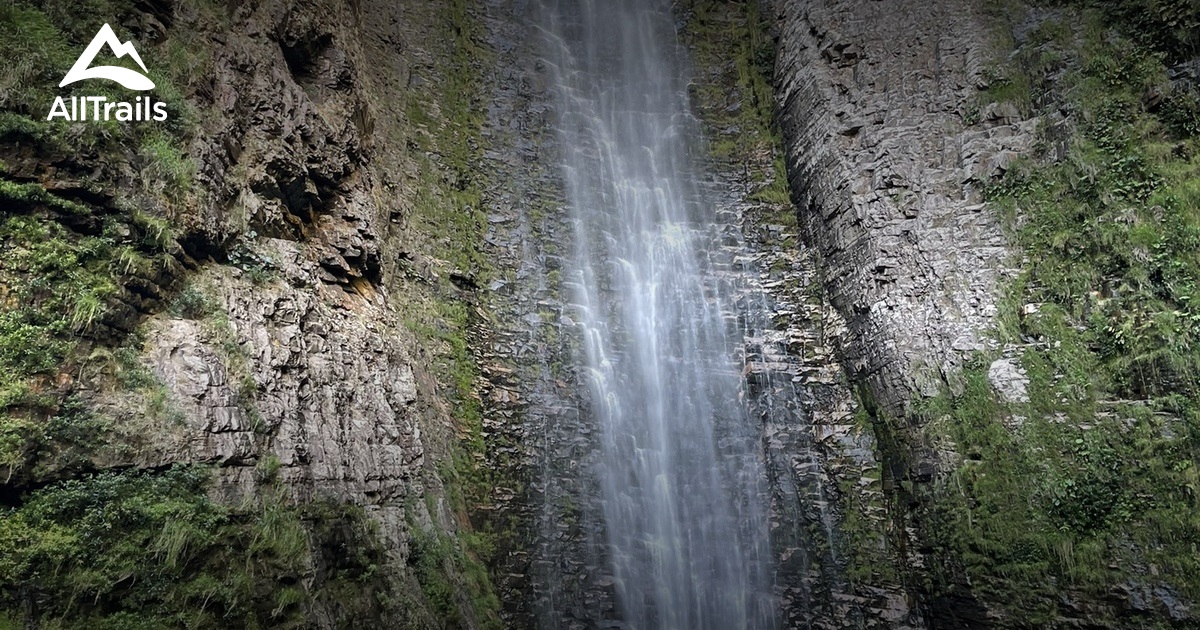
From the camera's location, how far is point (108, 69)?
6691 millimetres

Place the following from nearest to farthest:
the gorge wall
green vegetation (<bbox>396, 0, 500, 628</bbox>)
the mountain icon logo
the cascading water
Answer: the gorge wall < the mountain icon logo < green vegetation (<bbox>396, 0, 500, 628</bbox>) < the cascading water

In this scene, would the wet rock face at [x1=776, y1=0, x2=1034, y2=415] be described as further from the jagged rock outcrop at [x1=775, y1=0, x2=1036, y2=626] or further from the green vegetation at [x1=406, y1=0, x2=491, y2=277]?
the green vegetation at [x1=406, y1=0, x2=491, y2=277]

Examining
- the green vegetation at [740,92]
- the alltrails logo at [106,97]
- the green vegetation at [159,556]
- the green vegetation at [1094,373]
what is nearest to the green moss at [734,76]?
the green vegetation at [740,92]

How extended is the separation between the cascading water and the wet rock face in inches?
88.1

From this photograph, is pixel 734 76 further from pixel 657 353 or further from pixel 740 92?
A: pixel 657 353

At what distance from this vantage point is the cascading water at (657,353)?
10031 millimetres

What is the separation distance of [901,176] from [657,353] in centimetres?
517

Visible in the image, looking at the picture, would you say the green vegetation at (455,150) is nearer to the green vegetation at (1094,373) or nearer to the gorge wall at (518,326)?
the gorge wall at (518,326)

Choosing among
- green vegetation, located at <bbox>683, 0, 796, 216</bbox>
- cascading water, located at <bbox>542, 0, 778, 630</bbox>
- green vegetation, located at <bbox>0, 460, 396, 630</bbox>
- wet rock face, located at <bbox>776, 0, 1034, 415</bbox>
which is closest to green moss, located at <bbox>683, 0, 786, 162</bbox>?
green vegetation, located at <bbox>683, 0, 796, 216</bbox>

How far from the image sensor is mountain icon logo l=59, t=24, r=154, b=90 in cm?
637

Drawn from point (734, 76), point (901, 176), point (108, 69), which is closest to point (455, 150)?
point (108, 69)

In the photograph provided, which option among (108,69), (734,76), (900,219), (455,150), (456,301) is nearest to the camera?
(108,69)

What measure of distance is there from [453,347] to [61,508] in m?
6.12

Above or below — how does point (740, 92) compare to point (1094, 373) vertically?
above
